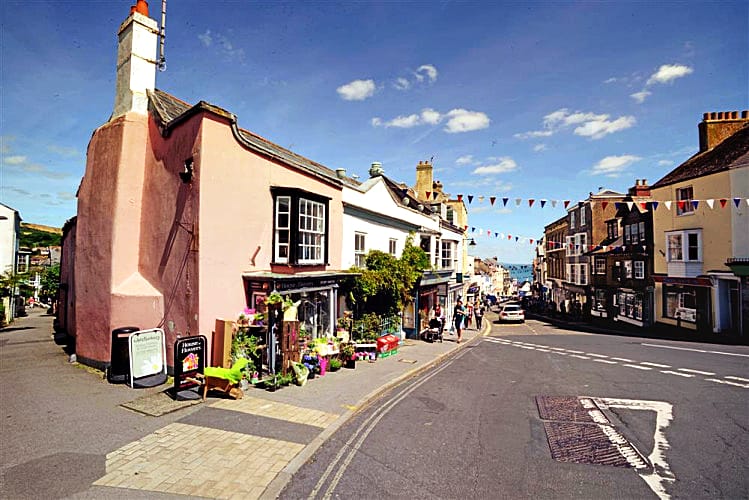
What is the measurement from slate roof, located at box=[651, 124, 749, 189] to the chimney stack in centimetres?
90

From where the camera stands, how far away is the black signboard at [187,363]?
356 inches

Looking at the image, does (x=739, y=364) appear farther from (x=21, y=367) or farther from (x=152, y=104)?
(x=21, y=367)

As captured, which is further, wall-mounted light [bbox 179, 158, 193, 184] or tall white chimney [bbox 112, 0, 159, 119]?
tall white chimney [bbox 112, 0, 159, 119]

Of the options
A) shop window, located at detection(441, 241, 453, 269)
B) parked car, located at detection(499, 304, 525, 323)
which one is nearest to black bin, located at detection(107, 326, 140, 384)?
shop window, located at detection(441, 241, 453, 269)

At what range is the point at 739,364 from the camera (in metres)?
13.6

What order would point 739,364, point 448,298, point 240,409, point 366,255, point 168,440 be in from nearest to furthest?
point 168,440 < point 240,409 < point 739,364 < point 366,255 < point 448,298

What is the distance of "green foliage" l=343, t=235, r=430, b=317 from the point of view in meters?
15.3

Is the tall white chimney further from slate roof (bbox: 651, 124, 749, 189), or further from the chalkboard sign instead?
slate roof (bbox: 651, 124, 749, 189)

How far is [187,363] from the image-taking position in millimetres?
9289

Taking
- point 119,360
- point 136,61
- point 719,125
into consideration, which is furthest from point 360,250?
point 719,125

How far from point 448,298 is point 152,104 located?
21715 mm

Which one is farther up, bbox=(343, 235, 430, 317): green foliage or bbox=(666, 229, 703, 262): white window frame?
bbox=(666, 229, 703, 262): white window frame

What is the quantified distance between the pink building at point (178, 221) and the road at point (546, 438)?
492cm

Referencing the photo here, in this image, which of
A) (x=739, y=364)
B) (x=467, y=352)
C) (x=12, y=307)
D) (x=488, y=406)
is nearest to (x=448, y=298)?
(x=467, y=352)
